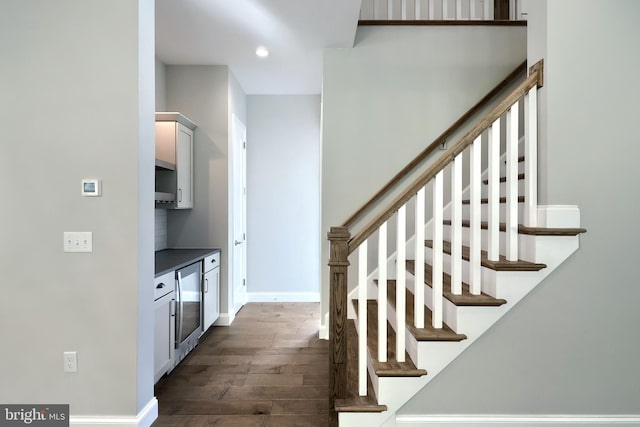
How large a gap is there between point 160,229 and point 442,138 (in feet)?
9.55

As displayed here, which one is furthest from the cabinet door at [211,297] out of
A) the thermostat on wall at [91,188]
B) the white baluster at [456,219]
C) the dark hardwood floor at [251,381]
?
the white baluster at [456,219]

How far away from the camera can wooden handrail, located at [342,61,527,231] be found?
3.20 meters

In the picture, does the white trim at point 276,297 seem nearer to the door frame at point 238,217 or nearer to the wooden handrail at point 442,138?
the door frame at point 238,217

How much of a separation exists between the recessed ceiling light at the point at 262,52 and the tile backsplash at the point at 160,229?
A: 1.86m

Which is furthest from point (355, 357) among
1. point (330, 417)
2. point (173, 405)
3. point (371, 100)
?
point (371, 100)

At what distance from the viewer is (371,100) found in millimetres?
3338

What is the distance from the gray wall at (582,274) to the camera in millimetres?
1978

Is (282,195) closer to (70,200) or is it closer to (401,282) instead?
(70,200)

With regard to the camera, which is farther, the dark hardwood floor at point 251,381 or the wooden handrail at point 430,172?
the dark hardwood floor at point 251,381

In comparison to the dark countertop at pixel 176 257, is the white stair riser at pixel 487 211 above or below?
above

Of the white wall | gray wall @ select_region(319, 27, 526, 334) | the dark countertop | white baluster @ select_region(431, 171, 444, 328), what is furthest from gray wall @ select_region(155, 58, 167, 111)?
white baluster @ select_region(431, 171, 444, 328)

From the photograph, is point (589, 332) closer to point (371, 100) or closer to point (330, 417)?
point (330, 417)

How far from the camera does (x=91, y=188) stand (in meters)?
2.03

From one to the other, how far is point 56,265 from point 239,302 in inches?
105
